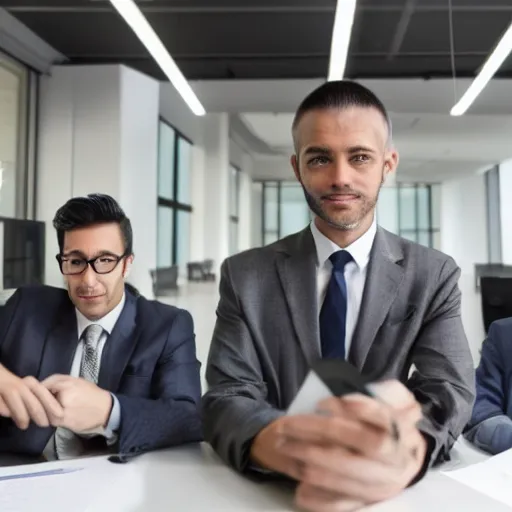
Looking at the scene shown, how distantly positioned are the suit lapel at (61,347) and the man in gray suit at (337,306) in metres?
0.55

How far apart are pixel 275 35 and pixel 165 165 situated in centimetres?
119

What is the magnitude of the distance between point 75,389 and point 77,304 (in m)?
0.46

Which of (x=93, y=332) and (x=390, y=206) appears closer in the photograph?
(x=93, y=332)

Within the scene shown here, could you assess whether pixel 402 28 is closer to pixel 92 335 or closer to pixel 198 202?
pixel 198 202

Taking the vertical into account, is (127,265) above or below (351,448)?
above

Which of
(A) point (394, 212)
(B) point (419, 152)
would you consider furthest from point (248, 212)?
(B) point (419, 152)

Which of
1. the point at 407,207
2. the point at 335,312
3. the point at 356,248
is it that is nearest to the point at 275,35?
the point at 407,207

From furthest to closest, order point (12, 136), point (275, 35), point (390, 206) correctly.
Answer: point (275, 35), point (12, 136), point (390, 206)

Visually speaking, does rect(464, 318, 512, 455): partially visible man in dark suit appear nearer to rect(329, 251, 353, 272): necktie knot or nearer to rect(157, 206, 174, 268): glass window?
rect(329, 251, 353, 272): necktie knot

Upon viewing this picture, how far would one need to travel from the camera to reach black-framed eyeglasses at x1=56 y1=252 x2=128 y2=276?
56.4 inches

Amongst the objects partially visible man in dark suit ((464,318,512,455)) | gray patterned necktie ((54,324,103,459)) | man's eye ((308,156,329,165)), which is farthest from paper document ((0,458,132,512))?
partially visible man in dark suit ((464,318,512,455))

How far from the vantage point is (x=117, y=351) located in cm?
142

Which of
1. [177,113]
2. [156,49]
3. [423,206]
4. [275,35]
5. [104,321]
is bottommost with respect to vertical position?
[104,321]

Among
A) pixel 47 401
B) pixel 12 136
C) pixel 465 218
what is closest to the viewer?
pixel 47 401
